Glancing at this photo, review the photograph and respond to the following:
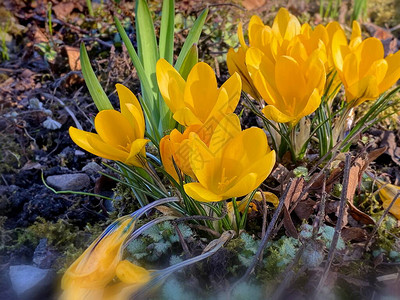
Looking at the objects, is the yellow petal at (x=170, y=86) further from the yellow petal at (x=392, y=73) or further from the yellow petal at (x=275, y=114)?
the yellow petal at (x=392, y=73)

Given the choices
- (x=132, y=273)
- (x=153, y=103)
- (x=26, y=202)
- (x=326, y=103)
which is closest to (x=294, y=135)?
(x=326, y=103)

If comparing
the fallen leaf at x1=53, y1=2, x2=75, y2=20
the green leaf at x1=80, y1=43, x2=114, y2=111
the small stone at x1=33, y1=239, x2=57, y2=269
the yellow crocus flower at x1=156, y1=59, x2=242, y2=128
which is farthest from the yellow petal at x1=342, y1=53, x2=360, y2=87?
the fallen leaf at x1=53, y1=2, x2=75, y2=20

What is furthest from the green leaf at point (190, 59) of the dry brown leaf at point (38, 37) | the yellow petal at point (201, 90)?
the dry brown leaf at point (38, 37)

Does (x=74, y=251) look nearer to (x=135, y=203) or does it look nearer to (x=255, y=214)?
(x=135, y=203)

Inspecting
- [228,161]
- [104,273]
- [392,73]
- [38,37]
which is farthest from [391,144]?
[38,37]

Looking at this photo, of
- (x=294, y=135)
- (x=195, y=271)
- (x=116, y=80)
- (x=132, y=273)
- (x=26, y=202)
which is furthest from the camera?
(x=116, y=80)
